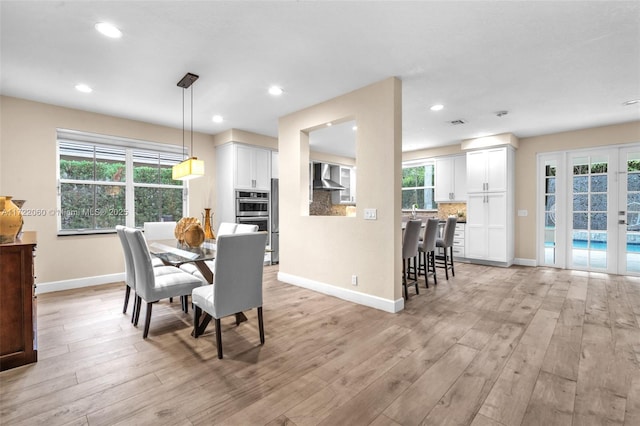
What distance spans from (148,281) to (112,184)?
2.85 m

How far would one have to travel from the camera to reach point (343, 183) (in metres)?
7.92

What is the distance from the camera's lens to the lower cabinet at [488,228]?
5.66 metres

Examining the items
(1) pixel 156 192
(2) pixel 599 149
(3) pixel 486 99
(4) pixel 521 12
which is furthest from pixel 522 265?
(1) pixel 156 192

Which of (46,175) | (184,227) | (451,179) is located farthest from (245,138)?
(451,179)

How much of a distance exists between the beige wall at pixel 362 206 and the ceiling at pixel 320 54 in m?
0.23

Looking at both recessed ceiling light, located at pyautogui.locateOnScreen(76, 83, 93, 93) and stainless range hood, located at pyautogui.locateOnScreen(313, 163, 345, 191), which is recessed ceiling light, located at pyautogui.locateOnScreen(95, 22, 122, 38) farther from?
stainless range hood, located at pyautogui.locateOnScreen(313, 163, 345, 191)

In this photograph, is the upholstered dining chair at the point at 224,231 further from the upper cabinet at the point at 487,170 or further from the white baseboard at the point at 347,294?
the upper cabinet at the point at 487,170

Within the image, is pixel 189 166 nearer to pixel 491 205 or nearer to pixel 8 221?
pixel 8 221

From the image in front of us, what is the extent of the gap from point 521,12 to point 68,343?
4360mm

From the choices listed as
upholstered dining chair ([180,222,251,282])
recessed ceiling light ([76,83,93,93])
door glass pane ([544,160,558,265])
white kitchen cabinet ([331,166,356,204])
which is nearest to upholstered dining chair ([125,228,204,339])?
upholstered dining chair ([180,222,251,282])

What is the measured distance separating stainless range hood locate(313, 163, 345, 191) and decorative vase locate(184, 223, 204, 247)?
164 inches

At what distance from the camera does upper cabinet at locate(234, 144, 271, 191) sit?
534cm

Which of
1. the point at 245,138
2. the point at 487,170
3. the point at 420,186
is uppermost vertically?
the point at 245,138

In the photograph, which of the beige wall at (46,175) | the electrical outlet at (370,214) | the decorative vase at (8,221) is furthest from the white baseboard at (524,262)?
the decorative vase at (8,221)
